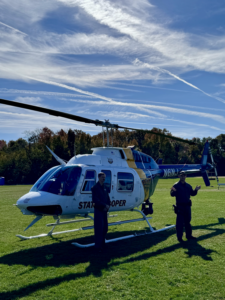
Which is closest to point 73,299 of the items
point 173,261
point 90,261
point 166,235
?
point 90,261

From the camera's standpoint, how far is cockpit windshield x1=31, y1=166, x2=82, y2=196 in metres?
7.52

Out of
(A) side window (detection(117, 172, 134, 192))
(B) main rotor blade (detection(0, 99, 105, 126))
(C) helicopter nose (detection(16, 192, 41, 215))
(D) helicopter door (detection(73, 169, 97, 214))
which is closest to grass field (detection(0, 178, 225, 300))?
(D) helicopter door (detection(73, 169, 97, 214))

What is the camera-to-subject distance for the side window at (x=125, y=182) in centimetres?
885

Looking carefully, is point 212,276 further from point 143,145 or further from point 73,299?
point 143,145

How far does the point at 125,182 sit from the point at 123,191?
13.0 inches

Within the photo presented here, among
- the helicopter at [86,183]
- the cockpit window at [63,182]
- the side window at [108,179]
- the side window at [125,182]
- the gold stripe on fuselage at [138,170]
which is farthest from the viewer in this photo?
the gold stripe on fuselage at [138,170]

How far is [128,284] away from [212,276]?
68.6 inches

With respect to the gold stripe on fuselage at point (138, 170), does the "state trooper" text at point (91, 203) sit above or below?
below

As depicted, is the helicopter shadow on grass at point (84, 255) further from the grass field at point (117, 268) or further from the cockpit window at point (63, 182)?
the cockpit window at point (63, 182)

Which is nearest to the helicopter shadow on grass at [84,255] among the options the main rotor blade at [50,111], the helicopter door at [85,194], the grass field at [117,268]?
the grass field at [117,268]

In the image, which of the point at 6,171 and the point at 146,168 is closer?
the point at 146,168

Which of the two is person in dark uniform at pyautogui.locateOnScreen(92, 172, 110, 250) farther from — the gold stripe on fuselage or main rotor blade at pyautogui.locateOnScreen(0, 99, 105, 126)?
the gold stripe on fuselage

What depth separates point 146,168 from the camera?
34.1ft

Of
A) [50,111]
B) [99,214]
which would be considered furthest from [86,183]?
[50,111]
